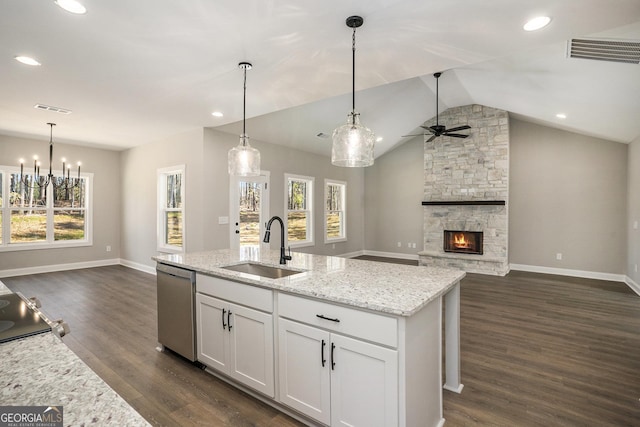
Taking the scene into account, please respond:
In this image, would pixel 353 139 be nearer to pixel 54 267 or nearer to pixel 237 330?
pixel 237 330

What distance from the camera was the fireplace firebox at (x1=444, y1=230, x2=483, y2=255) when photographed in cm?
693

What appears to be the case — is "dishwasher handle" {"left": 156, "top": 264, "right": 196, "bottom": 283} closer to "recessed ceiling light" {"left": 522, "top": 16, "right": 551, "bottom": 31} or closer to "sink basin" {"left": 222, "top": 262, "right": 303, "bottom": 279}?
"sink basin" {"left": 222, "top": 262, "right": 303, "bottom": 279}

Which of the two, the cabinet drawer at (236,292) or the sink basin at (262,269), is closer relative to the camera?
the cabinet drawer at (236,292)

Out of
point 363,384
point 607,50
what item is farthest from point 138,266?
point 607,50

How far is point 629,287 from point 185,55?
291 inches

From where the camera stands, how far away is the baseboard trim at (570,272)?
592 cm

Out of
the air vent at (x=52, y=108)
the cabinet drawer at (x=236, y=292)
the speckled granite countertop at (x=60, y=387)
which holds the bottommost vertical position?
the cabinet drawer at (x=236, y=292)

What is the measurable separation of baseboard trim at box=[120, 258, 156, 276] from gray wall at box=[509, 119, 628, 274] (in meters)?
7.61

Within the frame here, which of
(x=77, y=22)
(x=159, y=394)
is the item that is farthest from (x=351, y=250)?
(x=77, y=22)

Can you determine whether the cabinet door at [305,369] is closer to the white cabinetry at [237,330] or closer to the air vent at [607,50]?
the white cabinetry at [237,330]

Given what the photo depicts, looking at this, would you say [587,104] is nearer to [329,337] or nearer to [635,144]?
[635,144]

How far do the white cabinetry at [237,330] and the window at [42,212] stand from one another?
17.4 ft

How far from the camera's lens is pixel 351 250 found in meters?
8.73

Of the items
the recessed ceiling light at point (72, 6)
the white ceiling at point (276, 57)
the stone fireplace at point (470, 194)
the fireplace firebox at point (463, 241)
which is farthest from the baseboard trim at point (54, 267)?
the fireplace firebox at point (463, 241)
